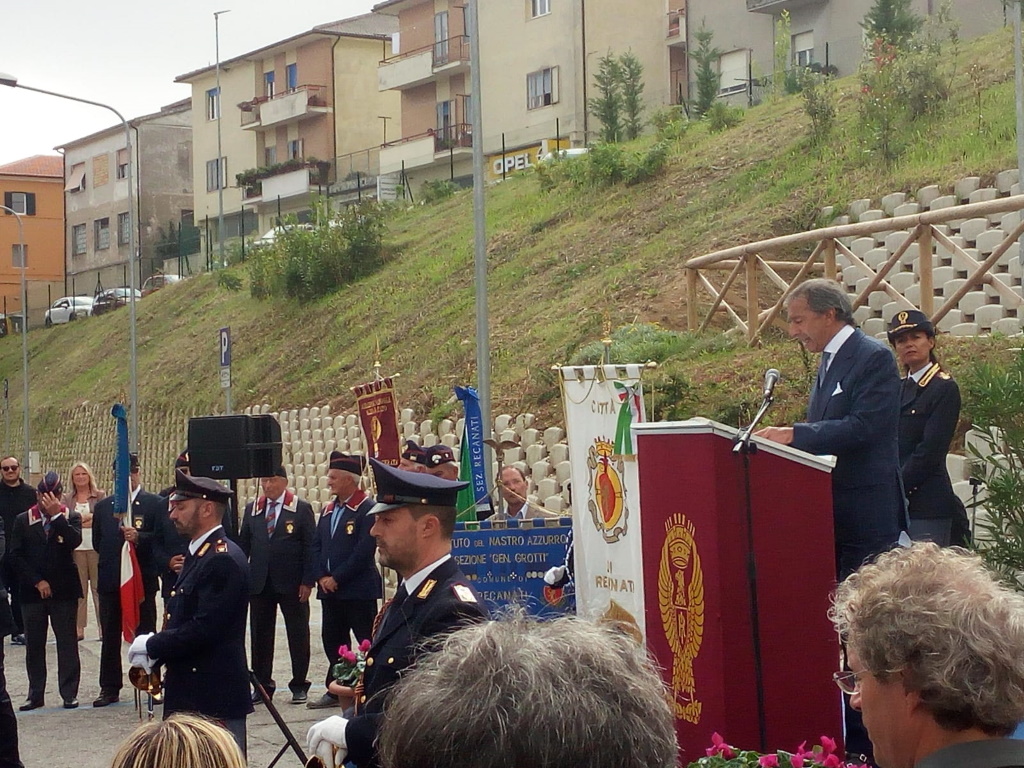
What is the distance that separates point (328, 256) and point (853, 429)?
86.0ft

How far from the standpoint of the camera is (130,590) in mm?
10953

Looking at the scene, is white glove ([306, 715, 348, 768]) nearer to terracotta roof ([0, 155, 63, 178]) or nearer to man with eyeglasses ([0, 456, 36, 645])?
man with eyeglasses ([0, 456, 36, 645])

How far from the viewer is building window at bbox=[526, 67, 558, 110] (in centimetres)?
4569

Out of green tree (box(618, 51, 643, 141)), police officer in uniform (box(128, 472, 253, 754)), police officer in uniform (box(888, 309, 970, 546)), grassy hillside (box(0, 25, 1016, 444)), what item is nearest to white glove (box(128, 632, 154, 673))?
police officer in uniform (box(128, 472, 253, 754))

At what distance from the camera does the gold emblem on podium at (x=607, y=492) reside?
6910 mm

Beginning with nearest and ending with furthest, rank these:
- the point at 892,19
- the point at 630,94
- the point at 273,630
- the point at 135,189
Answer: the point at 273,630 → the point at 892,19 → the point at 630,94 → the point at 135,189

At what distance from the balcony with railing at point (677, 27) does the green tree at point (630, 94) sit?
16.7 ft

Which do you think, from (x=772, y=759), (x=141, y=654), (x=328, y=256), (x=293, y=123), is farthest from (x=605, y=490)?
(x=293, y=123)

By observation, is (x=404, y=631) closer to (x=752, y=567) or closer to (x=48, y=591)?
(x=752, y=567)

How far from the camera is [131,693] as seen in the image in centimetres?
1183

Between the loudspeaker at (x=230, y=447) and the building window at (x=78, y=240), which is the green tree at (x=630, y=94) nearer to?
the loudspeaker at (x=230, y=447)

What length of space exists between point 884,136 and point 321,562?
43.7 ft

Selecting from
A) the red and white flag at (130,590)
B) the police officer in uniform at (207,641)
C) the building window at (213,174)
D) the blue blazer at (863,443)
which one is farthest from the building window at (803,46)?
the police officer in uniform at (207,641)

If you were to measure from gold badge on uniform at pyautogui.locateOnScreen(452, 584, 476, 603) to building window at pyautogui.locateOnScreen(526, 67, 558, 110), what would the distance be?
138 ft
